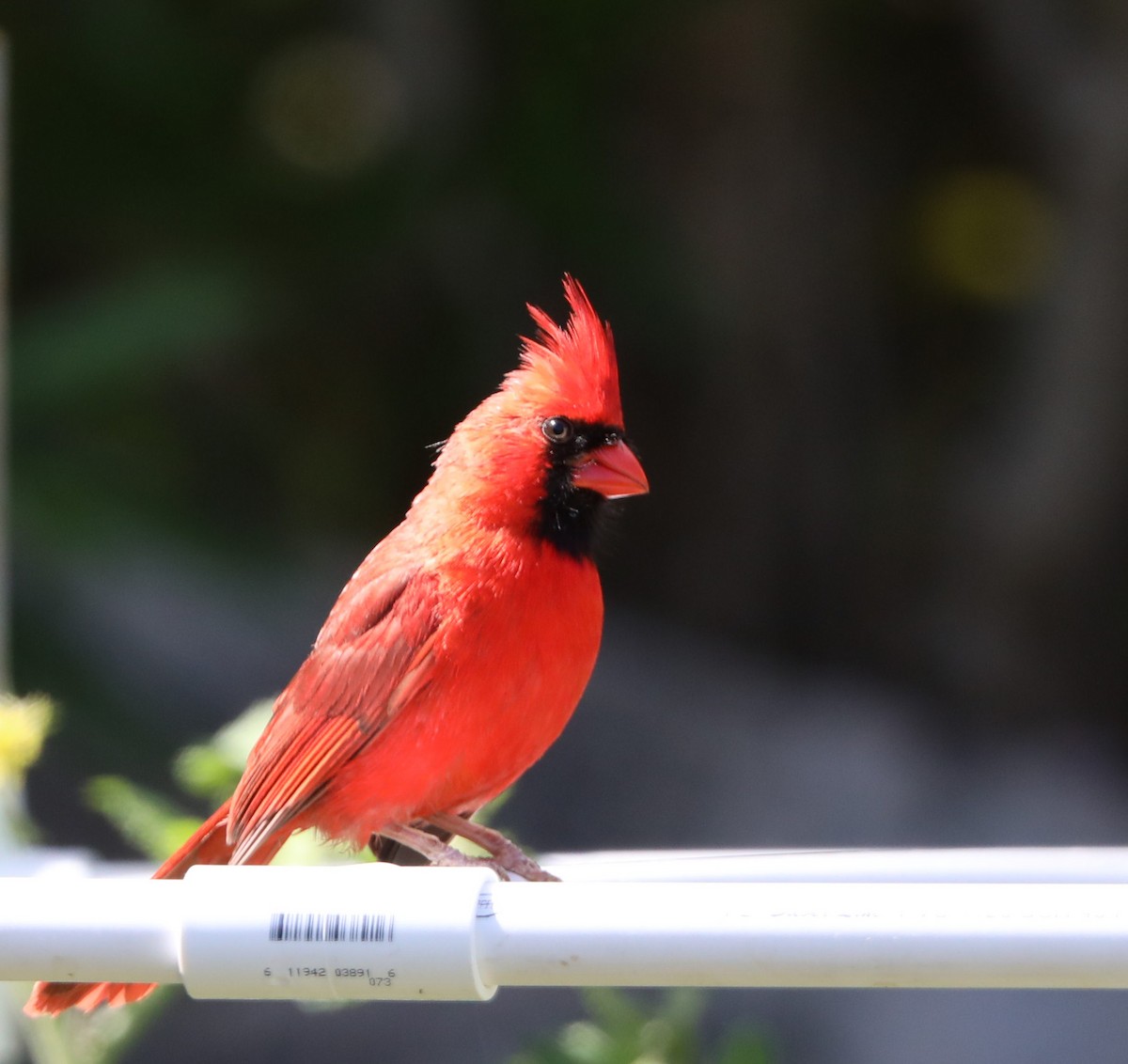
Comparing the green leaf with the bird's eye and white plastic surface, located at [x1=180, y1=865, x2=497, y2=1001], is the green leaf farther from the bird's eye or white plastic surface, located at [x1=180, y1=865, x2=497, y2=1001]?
white plastic surface, located at [x1=180, y1=865, x2=497, y2=1001]

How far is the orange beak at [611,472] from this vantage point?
1.67 meters

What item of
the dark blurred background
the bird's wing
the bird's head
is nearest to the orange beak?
the bird's head

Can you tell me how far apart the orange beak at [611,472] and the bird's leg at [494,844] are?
347 millimetres

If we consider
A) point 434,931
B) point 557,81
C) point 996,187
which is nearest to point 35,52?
point 557,81

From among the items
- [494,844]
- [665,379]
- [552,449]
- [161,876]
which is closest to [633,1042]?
[494,844]

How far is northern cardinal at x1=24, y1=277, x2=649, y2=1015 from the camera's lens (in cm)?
159

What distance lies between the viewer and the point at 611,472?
1.67 m

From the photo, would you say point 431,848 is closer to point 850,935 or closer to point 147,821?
point 147,821

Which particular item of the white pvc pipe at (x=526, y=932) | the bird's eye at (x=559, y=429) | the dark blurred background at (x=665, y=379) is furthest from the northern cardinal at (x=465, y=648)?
the dark blurred background at (x=665, y=379)

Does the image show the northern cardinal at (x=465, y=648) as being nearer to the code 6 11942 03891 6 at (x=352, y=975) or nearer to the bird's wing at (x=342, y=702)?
the bird's wing at (x=342, y=702)

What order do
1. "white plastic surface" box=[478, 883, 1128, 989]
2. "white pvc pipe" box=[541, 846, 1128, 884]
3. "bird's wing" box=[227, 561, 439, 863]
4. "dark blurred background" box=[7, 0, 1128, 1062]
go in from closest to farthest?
"white plastic surface" box=[478, 883, 1128, 989], "white pvc pipe" box=[541, 846, 1128, 884], "bird's wing" box=[227, 561, 439, 863], "dark blurred background" box=[7, 0, 1128, 1062]

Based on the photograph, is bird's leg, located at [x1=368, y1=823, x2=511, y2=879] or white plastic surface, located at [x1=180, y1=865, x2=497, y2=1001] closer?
white plastic surface, located at [x1=180, y1=865, x2=497, y2=1001]

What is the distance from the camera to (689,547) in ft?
14.9

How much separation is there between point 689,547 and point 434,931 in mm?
3537
